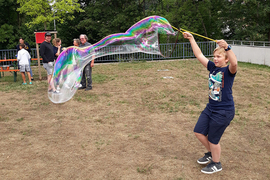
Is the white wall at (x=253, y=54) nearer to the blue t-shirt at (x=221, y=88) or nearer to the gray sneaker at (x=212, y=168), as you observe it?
the gray sneaker at (x=212, y=168)

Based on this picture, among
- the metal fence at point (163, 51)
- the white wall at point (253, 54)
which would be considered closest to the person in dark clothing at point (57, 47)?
the metal fence at point (163, 51)

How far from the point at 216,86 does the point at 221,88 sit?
0.08m

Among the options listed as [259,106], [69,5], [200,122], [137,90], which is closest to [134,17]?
[69,5]

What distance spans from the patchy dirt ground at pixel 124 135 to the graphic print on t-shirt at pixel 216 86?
47.5 inches

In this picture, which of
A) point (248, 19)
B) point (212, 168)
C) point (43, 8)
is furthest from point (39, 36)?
point (248, 19)

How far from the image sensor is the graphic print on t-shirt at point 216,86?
12.3 ft

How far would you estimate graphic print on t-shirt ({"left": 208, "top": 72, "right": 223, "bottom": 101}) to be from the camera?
375 cm

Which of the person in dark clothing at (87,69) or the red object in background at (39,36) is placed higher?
the red object in background at (39,36)

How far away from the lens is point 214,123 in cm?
384

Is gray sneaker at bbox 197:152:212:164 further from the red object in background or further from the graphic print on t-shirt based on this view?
the red object in background

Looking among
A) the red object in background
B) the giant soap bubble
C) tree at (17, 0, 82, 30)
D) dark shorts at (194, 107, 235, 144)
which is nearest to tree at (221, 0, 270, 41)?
tree at (17, 0, 82, 30)

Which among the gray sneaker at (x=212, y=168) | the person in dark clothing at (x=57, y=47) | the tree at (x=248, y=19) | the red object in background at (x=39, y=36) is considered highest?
the tree at (x=248, y=19)

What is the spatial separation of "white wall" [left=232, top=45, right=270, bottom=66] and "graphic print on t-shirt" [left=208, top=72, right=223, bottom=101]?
46.4 feet

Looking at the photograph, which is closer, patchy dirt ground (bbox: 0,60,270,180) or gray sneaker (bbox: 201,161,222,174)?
gray sneaker (bbox: 201,161,222,174)
